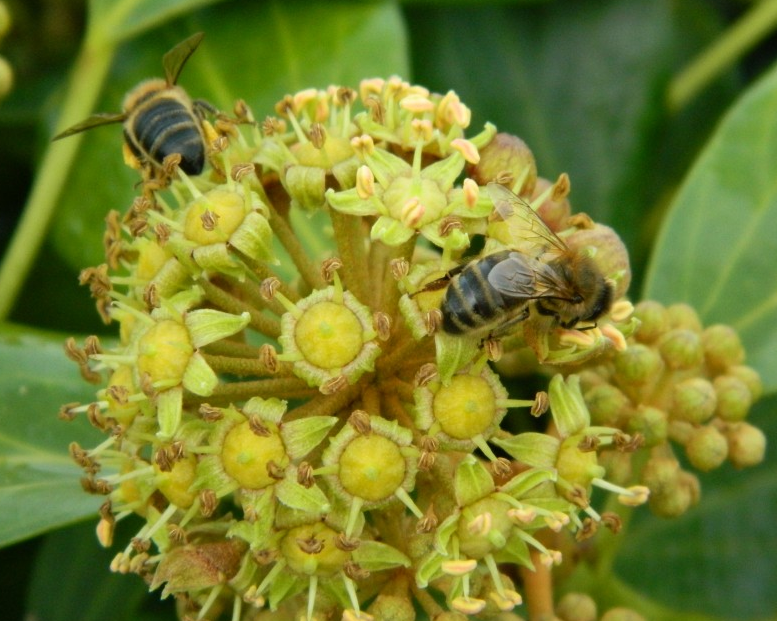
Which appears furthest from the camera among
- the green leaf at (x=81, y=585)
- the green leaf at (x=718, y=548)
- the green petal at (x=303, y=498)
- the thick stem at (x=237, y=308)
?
the green leaf at (x=718, y=548)

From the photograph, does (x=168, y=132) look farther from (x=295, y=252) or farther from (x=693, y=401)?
(x=693, y=401)

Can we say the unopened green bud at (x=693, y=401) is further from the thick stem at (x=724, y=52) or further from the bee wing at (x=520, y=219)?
the thick stem at (x=724, y=52)

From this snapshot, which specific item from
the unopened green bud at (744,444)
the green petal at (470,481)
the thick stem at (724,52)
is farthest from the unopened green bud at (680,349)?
the thick stem at (724,52)

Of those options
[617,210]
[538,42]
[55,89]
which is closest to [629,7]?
[538,42]

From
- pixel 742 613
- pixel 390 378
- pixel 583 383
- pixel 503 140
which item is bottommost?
pixel 742 613

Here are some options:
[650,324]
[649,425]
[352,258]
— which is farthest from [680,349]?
[352,258]

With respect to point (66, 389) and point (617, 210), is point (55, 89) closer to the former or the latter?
point (66, 389)

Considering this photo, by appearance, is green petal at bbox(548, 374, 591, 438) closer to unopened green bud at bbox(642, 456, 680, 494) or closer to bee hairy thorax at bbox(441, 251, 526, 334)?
bee hairy thorax at bbox(441, 251, 526, 334)
